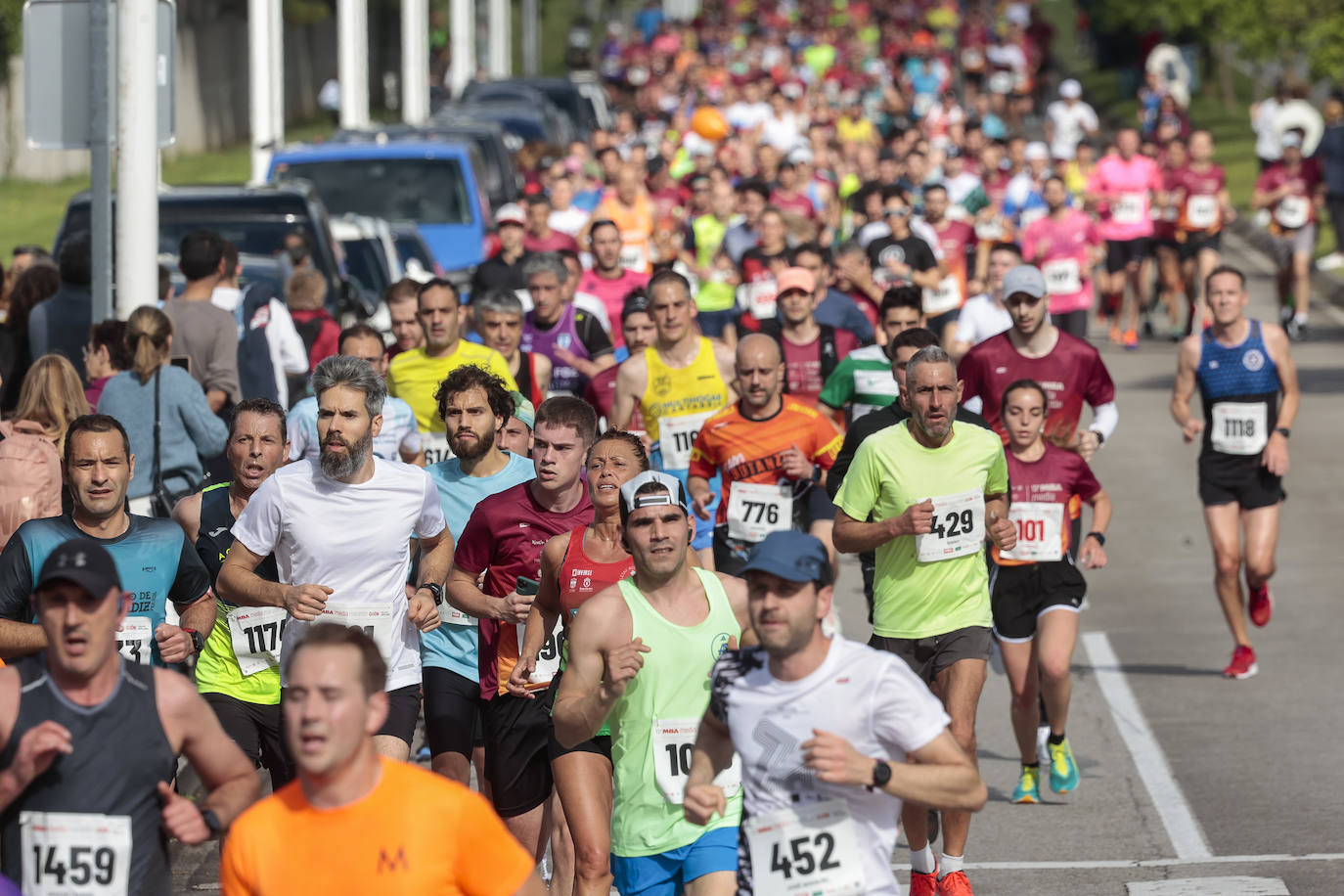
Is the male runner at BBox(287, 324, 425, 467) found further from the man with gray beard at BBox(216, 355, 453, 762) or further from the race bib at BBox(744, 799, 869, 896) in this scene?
the race bib at BBox(744, 799, 869, 896)

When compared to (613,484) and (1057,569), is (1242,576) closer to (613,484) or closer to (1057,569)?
(1057,569)

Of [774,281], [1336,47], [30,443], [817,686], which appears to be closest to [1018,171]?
[1336,47]

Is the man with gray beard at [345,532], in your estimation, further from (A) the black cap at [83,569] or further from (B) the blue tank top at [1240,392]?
(B) the blue tank top at [1240,392]

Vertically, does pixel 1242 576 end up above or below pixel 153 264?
below

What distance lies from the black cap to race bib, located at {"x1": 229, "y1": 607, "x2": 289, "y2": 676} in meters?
2.79

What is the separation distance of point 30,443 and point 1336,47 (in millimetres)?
23174

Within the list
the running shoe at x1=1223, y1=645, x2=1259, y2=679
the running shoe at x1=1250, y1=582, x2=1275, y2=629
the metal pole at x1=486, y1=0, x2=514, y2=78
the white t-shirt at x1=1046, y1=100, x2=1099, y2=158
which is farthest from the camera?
the metal pole at x1=486, y1=0, x2=514, y2=78

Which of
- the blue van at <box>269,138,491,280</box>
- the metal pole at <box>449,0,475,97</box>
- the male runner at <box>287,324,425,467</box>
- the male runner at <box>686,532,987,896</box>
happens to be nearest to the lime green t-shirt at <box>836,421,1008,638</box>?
the male runner at <box>287,324,425,467</box>

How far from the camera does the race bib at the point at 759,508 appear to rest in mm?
10375

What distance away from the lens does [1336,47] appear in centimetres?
2928

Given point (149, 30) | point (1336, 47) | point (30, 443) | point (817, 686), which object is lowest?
point (817, 686)

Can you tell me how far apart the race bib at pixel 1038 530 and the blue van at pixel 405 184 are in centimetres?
1173

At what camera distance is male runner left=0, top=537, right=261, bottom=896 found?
5520 millimetres

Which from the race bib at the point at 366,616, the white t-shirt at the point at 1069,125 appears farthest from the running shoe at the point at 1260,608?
the white t-shirt at the point at 1069,125
